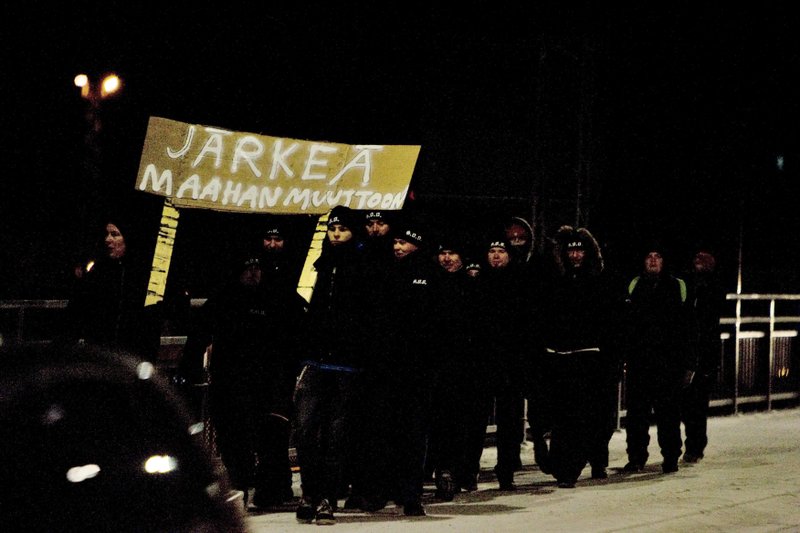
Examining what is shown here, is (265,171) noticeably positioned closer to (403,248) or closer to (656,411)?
(403,248)

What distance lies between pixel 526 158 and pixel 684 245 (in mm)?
5815

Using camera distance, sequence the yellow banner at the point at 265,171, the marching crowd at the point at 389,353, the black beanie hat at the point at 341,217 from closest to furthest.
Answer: the marching crowd at the point at 389,353, the black beanie hat at the point at 341,217, the yellow banner at the point at 265,171

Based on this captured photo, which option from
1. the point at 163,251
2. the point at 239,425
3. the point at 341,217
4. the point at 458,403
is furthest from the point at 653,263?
the point at 163,251

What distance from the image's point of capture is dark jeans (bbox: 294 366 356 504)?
8.30m

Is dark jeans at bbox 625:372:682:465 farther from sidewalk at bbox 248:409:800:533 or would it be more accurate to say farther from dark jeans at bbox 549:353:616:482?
dark jeans at bbox 549:353:616:482

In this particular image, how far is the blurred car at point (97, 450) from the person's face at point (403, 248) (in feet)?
17.4

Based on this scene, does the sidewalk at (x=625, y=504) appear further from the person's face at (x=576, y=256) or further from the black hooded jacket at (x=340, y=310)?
the person's face at (x=576, y=256)

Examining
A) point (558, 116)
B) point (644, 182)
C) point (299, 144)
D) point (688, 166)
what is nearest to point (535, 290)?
point (299, 144)

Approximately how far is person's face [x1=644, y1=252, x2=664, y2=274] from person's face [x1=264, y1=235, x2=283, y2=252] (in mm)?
3397

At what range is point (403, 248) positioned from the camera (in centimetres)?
866

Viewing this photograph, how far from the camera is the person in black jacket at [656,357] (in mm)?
11172

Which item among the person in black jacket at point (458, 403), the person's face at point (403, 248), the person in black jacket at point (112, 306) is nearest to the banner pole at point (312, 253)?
the person in black jacket at point (458, 403)

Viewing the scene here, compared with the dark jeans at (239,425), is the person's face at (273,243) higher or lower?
higher

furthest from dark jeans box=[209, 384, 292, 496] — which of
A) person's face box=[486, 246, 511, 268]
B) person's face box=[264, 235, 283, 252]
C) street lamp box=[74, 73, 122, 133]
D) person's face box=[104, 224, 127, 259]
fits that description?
street lamp box=[74, 73, 122, 133]
